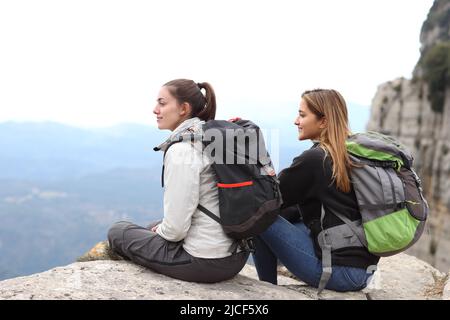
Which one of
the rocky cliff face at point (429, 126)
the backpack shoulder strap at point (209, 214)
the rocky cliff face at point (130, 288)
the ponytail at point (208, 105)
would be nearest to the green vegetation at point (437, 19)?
the rocky cliff face at point (429, 126)

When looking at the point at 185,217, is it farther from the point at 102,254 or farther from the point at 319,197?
the point at 102,254

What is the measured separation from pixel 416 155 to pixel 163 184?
3903 centimetres

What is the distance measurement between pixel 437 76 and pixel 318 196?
38524 mm

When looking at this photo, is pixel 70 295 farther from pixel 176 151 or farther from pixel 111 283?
pixel 176 151

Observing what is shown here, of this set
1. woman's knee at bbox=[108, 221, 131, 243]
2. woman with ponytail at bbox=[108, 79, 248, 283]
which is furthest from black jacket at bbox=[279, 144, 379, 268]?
woman's knee at bbox=[108, 221, 131, 243]

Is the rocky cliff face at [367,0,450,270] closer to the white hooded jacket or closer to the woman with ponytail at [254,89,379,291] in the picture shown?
the woman with ponytail at [254,89,379,291]

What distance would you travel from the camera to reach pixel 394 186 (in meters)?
5.21

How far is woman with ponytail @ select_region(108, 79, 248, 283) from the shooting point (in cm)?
485

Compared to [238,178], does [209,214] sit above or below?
below

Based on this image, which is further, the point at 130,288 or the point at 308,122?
the point at 308,122

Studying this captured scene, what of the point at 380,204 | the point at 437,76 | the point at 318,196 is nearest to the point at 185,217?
the point at 318,196

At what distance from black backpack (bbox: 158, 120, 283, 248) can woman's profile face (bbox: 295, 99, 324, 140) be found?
0.90 metres

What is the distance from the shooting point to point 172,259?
17.2ft
